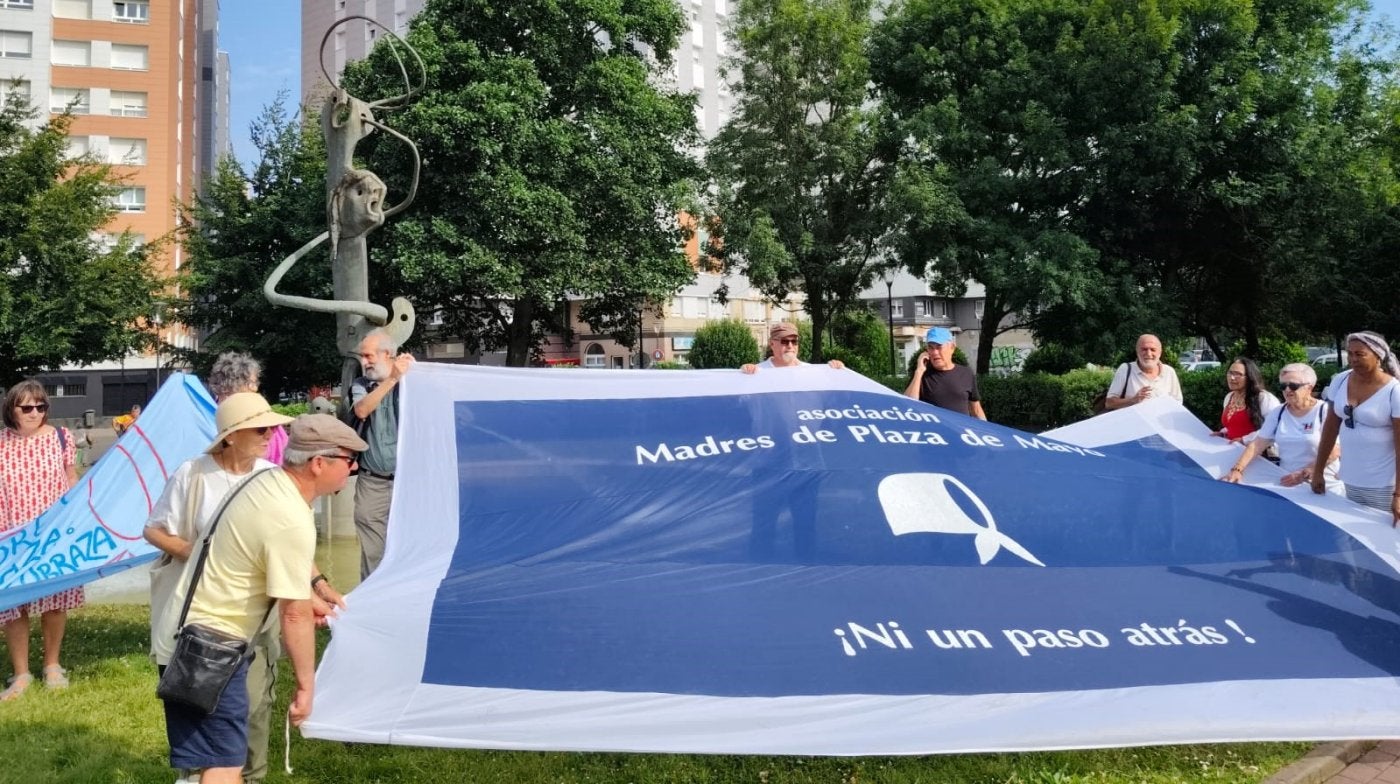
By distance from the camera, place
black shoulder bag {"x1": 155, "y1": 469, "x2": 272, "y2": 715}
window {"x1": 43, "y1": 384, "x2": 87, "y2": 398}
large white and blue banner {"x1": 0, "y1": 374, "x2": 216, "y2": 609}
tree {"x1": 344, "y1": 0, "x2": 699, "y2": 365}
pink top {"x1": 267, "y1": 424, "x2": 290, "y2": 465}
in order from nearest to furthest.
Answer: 1. black shoulder bag {"x1": 155, "y1": 469, "x2": 272, "y2": 715}
2. large white and blue banner {"x1": 0, "y1": 374, "x2": 216, "y2": 609}
3. pink top {"x1": 267, "y1": 424, "x2": 290, "y2": 465}
4. tree {"x1": 344, "y1": 0, "x2": 699, "y2": 365}
5. window {"x1": 43, "y1": 384, "x2": 87, "y2": 398}

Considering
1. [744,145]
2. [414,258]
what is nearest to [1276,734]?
[414,258]

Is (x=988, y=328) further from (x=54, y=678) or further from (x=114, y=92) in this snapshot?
(x=114, y=92)

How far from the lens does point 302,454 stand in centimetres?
332

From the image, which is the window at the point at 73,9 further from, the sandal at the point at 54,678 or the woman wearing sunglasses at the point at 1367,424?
the woman wearing sunglasses at the point at 1367,424

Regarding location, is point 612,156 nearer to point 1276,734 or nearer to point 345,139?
point 345,139

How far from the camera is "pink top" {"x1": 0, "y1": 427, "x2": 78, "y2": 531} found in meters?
6.04

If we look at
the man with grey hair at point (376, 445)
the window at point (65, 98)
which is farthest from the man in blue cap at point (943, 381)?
the window at point (65, 98)

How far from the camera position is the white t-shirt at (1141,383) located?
7453mm

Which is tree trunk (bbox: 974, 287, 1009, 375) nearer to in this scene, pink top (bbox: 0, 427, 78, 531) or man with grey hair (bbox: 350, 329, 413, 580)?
man with grey hair (bbox: 350, 329, 413, 580)

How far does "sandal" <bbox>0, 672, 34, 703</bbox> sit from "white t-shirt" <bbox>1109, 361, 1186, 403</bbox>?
753 cm

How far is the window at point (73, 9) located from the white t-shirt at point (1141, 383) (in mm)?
57562

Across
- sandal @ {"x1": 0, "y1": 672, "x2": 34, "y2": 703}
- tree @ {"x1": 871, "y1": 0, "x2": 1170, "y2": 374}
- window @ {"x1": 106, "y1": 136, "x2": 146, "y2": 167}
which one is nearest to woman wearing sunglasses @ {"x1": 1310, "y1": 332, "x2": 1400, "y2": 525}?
sandal @ {"x1": 0, "y1": 672, "x2": 34, "y2": 703}

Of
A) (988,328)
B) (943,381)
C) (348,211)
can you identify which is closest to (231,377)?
(348,211)

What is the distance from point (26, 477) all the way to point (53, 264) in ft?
81.2
